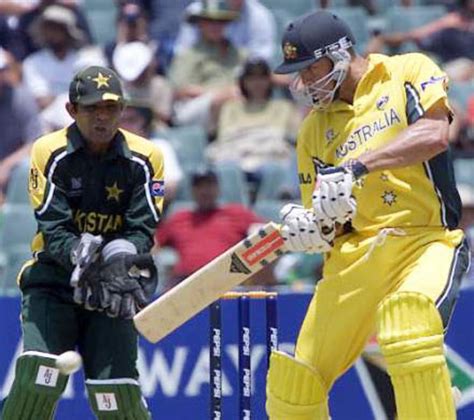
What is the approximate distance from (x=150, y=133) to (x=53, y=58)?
132 cm

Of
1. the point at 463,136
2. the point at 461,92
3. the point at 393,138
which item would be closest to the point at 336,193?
the point at 393,138

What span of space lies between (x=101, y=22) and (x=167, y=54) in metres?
0.70

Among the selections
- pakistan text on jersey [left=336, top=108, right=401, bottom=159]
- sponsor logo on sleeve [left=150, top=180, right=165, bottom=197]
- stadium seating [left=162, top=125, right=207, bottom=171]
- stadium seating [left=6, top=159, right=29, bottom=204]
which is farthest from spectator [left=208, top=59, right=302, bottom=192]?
pakistan text on jersey [left=336, top=108, right=401, bottom=159]

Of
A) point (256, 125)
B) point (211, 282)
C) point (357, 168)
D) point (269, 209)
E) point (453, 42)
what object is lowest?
point (211, 282)

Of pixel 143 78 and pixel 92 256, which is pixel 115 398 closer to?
pixel 92 256

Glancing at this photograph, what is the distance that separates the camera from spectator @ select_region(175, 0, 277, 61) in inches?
456

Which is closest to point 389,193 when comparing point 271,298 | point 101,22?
point 271,298

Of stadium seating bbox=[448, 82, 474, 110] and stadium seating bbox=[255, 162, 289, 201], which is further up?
stadium seating bbox=[448, 82, 474, 110]

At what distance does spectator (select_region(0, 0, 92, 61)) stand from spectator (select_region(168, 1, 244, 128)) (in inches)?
31.0

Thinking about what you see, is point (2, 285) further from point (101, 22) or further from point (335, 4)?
point (335, 4)

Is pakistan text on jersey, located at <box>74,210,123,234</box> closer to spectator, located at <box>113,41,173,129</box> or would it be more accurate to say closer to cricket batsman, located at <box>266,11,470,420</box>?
cricket batsman, located at <box>266,11,470,420</box>

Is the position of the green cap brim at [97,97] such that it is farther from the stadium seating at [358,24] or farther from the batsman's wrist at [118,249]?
the stadium seating at [358,24]

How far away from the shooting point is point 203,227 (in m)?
9.49

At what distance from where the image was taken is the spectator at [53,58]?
1121cm
